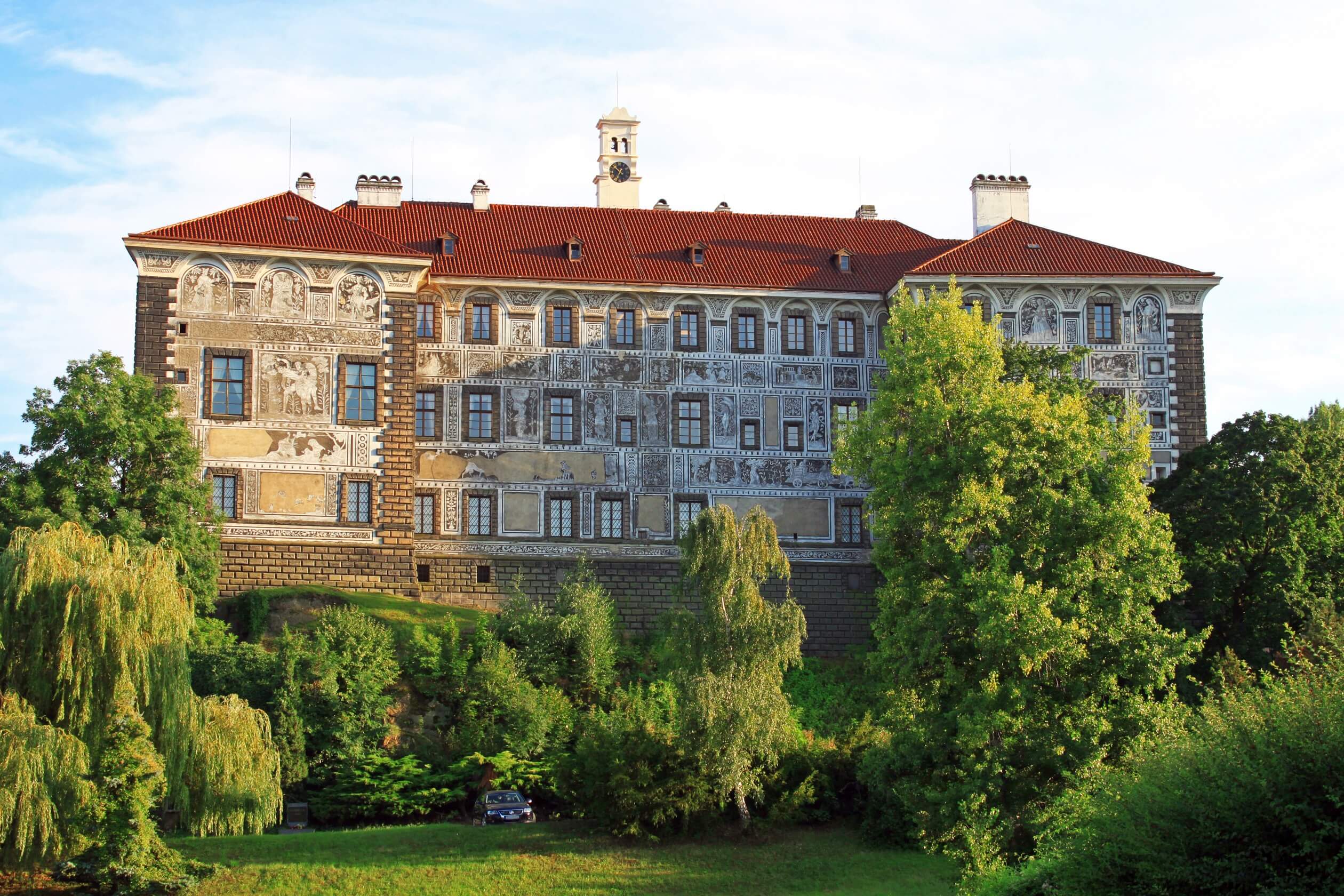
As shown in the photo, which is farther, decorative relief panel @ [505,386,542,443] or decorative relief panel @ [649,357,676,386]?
decorative relief panel @ [649,357,676,386]

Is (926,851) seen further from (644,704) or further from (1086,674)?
(644,704)

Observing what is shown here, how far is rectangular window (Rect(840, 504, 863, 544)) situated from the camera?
49.8 metres

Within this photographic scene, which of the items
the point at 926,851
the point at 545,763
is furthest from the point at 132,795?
the point at 926,851

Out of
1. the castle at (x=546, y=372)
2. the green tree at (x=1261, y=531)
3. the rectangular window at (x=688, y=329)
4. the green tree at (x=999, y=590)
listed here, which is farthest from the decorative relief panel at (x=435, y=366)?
the green tree at (x=1261, y=531)

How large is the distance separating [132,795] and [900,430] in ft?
53.5

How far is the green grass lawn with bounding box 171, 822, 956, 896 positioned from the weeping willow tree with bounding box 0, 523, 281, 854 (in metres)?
1.37

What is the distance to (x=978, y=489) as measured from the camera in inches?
1316

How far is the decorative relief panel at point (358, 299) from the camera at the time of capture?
47375 mm

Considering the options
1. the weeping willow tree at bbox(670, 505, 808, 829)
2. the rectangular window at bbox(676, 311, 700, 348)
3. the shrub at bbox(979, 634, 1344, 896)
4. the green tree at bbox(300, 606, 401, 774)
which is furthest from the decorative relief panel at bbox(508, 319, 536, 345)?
the shrub at bbox(979, 634, 1344, 896)

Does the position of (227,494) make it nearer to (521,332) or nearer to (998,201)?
(521,332)

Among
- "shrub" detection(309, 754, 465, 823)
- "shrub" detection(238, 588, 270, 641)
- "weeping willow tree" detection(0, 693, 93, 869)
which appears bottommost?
"shrub" detection(309, 754, 465, 823)

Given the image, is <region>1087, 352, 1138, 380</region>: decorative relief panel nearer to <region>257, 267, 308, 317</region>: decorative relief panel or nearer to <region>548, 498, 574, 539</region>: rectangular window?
<region>548, 498, 574, 539</region>: rectangular window

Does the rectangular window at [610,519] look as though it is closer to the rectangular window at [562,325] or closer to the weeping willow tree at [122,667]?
the rectangular window at [562,325]

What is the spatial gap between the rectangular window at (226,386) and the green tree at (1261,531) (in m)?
23.5
